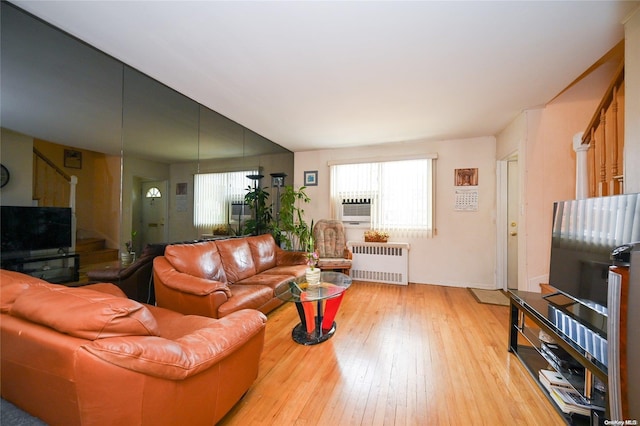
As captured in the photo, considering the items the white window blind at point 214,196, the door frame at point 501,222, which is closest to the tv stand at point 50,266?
the white window blind at point 214,196

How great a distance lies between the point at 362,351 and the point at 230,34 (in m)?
2.78

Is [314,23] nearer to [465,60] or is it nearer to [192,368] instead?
[465,60]

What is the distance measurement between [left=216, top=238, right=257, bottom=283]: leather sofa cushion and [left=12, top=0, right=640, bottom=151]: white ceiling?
175 centimetres

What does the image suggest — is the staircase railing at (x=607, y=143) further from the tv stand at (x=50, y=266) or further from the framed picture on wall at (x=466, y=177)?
the tv stand at (x=50, y=266)

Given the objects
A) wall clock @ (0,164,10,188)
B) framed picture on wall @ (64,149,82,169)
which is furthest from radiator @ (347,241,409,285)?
wall clock @ (0,164,10,188)

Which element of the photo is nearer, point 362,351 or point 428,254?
point 362,351

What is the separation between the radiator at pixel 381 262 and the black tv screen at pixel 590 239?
2.29 m

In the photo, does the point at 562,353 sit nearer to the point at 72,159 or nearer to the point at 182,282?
the point at 182,282

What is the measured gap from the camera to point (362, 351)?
7.02ft

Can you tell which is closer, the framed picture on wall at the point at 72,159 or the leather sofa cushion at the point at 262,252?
the framed picture on wall at the point at 72,159

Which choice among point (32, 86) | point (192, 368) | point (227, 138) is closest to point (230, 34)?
point (32, 86)

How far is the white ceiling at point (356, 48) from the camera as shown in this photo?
156cm

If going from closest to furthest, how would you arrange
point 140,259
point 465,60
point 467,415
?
point 467,415 → point 465,60 → point 140,259

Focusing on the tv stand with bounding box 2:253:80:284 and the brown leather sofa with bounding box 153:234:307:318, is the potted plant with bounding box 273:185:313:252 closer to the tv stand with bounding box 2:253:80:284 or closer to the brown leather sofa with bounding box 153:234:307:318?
the brown leather sofa with bounding box 153:234:307:318
